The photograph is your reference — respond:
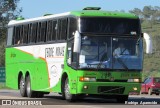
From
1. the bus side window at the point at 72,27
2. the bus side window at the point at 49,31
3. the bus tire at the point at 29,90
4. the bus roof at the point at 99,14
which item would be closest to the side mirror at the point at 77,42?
the bus side window at the point at 72,27

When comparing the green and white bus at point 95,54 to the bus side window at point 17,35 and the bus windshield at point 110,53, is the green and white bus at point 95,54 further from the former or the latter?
the bus side window at point 17,35

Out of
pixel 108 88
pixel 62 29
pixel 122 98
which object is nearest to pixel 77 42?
pixel 108 88

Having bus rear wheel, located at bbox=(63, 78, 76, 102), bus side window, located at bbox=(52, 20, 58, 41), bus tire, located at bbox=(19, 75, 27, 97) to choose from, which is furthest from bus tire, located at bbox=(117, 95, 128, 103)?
bus tire, located at bbox=(19, 75, 27, 97)

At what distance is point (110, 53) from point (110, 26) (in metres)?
1.12

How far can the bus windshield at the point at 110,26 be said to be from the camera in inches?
941

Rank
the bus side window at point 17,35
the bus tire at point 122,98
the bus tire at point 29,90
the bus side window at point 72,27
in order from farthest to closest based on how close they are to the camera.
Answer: the bus side window at point 17,35 → the bus tire at point 29,90 → the bus tire at point 122,98 → the bus side window at point 72,27

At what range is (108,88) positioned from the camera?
77.5 ft

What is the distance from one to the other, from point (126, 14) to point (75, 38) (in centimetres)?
259

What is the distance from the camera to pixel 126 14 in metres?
24.7

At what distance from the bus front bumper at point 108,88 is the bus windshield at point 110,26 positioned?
6.26 ft

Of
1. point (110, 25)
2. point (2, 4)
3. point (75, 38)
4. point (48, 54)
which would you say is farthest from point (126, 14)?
point (2, 4)

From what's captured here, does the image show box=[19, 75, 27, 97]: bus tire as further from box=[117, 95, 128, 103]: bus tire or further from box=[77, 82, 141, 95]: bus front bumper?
box=[77, 82, 141, 95]: bus front bumper

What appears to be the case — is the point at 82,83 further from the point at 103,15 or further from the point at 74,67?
the point at 103,15

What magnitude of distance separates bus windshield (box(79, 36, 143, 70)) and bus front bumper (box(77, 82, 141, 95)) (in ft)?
1.95
